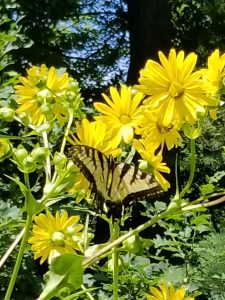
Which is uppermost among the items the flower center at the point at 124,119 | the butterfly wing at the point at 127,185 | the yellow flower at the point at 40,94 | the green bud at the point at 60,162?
the yellow flower at the point at 40,94

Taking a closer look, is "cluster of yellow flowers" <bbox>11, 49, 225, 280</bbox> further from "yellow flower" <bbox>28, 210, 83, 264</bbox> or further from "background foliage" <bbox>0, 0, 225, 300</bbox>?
"background foliage" <bbox>0, 0, 225, 300</bbox>

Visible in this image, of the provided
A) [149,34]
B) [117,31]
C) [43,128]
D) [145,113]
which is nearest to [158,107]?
[145,113]

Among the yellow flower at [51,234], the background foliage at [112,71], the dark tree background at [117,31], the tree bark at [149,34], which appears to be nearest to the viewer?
the yellow flower at [51,234]

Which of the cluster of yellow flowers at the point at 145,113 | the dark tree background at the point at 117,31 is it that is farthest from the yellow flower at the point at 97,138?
the dark tree background at the point at 117,31

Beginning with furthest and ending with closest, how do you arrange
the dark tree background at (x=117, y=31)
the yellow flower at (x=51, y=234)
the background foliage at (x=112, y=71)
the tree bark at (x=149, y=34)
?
the tree bark at (x=149, y=34)
the dark tree background at (x=117, y=31)
the background foliage at (x=112, y=71)
the yellow flower at (x=51, y=234)

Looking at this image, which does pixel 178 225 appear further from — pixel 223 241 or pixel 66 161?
pixel 66 161

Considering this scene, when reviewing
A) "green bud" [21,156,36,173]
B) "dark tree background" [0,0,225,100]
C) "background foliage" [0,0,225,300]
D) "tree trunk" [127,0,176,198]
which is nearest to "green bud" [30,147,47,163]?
"green bud" [21,156,36,173]

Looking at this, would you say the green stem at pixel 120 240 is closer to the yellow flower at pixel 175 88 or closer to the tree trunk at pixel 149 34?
the yellow flower at pixel 175 88
